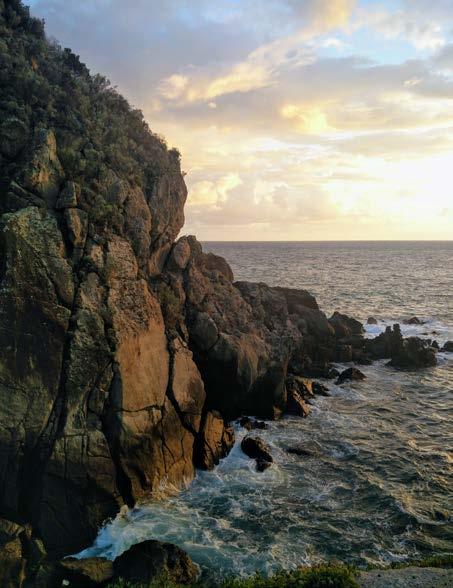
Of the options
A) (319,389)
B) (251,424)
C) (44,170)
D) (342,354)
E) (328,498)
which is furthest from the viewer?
(342,354)

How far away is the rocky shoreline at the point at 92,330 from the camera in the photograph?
68.1ft

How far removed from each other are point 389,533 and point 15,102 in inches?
1118

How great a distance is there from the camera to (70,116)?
87.9 feet

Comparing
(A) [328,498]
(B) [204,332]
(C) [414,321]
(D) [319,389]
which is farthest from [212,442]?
(C) [414,321]

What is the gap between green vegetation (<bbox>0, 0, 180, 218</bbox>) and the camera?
24750 mm

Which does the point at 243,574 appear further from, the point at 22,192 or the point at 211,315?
the point at 22,192

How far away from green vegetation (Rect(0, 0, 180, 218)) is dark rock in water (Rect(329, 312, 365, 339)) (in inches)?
1201

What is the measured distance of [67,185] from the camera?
23.9 m

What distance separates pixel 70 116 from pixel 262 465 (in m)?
22.8

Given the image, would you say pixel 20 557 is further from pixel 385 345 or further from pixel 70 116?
pixel 385 345

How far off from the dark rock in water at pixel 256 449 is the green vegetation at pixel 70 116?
15.8 metres

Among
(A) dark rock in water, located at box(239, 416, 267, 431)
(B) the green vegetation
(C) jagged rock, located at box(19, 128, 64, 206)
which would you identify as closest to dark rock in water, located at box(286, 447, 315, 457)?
(A) dark rock in water, located at box(239, 416, 267, 431)

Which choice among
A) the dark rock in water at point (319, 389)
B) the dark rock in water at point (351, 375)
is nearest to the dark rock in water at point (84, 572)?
the dark rock in water at point (319, 389)

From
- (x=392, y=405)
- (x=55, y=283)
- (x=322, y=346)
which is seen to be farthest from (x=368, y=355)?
(x=55, y=283)
